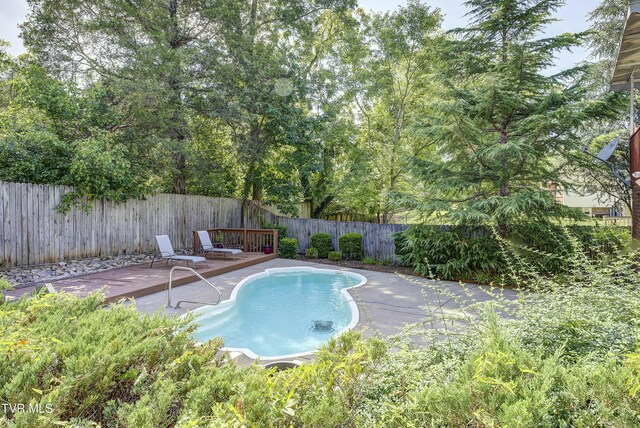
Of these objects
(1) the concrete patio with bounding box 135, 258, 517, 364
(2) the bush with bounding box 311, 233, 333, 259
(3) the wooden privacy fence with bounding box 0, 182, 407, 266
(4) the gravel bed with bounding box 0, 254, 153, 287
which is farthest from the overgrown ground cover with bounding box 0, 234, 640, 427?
(2) the bush with bounding box 311, 233, 333, 259

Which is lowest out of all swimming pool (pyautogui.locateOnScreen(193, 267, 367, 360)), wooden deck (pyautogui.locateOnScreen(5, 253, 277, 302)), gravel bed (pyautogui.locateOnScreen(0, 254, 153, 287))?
swimming pool (pyautogui.locateOnScreen(193, 267, 367, 360))

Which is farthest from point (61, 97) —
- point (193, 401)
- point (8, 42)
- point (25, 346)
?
point (193, 401)

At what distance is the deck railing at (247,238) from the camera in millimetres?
11578

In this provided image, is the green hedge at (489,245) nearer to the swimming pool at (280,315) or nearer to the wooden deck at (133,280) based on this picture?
the swimming pool at (280,315)

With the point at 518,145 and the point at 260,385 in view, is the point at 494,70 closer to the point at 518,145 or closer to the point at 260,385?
the point at 518,145

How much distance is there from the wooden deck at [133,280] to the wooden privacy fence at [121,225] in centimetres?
129

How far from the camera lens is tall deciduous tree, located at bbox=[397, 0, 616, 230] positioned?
23.6 ft

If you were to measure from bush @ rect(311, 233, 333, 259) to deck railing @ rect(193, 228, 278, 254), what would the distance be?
1.41m

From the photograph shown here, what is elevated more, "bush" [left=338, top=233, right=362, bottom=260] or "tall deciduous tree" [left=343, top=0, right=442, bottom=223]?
"tall deciduous tree" [left=343, top=0, right=442, bottom=223]

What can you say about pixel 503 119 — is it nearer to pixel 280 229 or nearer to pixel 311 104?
pixel 311 104

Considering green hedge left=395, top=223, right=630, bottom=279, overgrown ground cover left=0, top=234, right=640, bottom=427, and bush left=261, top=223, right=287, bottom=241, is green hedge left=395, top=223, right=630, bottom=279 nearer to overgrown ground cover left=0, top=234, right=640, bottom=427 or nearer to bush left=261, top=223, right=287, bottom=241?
bush left=261, top=223, right=287, bottom=241

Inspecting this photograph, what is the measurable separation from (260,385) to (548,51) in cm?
931

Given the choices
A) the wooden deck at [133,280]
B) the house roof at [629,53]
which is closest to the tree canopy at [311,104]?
the house roof at [629,53]

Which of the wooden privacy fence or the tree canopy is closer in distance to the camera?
the wooden privacy fence
